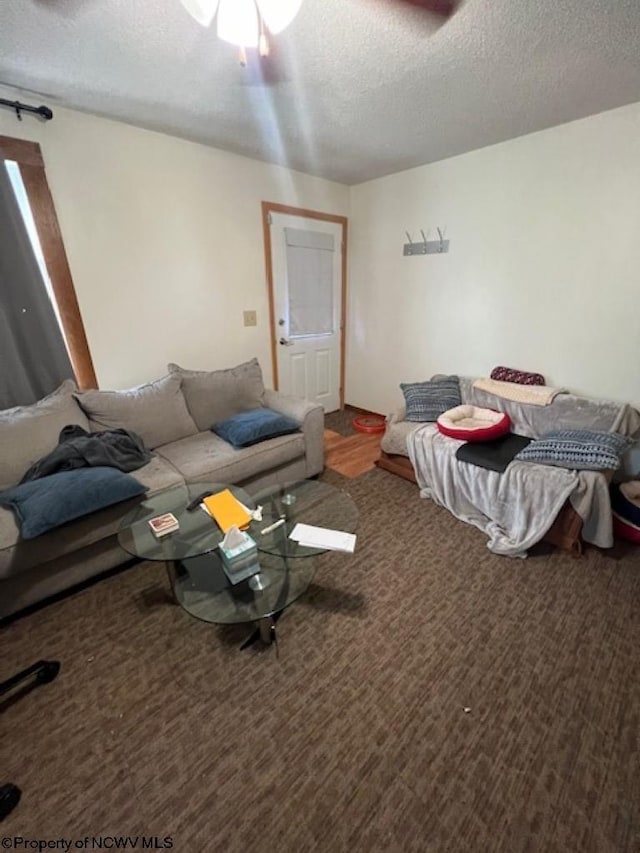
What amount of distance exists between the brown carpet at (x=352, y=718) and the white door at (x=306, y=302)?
91.8 inches

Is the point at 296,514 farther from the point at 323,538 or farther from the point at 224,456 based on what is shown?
the point at 224,456

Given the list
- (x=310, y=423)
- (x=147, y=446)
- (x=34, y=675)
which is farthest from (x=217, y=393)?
(x=34, y=675)

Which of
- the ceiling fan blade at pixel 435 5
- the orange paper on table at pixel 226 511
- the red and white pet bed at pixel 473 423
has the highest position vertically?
the ceiling fan blade at pixel 435 5

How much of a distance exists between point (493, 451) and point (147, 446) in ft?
7.23

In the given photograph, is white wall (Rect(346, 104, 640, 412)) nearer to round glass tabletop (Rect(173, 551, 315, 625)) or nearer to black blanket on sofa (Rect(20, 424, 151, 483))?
round glass tabletop (Rect(173, 551, 315, 625))

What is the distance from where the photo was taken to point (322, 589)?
5.70 ft

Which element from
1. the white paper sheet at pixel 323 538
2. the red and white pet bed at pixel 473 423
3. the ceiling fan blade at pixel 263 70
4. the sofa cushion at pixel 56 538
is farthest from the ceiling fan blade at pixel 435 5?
the sofa cushion at pixel 56 538

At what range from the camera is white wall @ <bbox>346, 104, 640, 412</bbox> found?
7.23 feet

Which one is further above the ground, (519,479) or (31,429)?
(31,429)

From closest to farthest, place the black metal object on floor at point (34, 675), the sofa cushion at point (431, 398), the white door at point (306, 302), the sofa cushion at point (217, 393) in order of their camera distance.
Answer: the black metal object on floor at point (34, 675) < the sofa cushion at point (217, 393) < the sofa cushion at point (431, 398) < the white door at point (306, 302)

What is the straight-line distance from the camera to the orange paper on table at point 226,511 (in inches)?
60.0

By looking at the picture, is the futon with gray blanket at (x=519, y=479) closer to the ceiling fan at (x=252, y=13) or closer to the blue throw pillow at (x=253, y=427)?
the blue throw pillow at (x=253, y=427)

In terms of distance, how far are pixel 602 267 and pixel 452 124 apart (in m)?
1.32

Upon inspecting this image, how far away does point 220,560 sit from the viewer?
152cm
